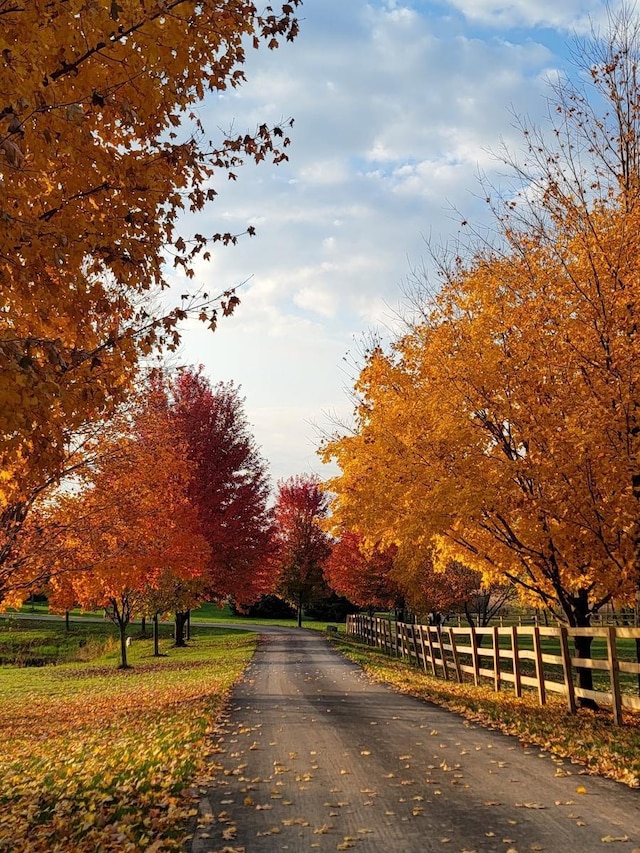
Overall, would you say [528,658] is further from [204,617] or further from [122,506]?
[204,617]

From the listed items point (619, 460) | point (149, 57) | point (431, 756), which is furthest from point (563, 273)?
point (149, 57)

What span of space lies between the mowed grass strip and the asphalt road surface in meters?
0.40

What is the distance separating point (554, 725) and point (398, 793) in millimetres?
4464

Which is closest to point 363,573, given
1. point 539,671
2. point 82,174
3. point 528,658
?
point 528,658

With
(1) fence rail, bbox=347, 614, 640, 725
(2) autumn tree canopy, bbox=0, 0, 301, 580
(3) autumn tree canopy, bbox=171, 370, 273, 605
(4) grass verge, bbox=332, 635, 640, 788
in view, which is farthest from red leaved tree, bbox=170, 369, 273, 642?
(2) autumn tree canopy, bbox=0, 0, 301, 580

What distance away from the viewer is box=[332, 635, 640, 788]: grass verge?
7.39 m

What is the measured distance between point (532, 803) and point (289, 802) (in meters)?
2.17

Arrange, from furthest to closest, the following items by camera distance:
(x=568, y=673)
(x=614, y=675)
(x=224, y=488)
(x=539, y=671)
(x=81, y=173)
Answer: (x=224, y=488), (x=539, y=671), (x=568, y=673), (x=614, y=675), (x=81, y=173)

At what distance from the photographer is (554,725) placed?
9805 millimetres

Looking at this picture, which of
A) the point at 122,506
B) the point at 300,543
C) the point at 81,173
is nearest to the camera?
the point at 81,173

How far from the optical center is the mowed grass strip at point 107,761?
550cm

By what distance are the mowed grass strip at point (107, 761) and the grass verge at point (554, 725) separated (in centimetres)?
413

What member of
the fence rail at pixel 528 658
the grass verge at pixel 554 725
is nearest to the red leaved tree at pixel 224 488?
the fence rail at pixel 528 658

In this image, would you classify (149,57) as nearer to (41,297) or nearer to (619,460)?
(41,297)
